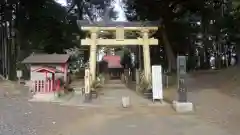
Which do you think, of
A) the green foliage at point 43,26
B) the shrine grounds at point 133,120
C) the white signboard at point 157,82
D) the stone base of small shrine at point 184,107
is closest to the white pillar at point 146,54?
the white signboard at point 157,82

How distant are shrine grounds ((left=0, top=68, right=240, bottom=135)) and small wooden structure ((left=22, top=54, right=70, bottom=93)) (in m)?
6.04

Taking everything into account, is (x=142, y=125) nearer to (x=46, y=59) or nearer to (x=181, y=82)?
(x=181, y=82)

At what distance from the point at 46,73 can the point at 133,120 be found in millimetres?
12109

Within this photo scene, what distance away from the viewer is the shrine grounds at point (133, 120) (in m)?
11.1

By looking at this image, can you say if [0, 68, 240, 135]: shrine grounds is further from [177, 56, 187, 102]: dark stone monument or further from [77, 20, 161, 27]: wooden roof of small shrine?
[77, 20, 161, 27]: wooden roof of small shrine

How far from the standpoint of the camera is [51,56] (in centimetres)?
3050

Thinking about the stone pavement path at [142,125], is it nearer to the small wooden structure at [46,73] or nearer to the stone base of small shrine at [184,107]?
the stone base of small shrine at [184,107]

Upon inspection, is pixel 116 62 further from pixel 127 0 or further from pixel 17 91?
pixel 17 91

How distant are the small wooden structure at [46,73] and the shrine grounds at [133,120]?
19.8 feet

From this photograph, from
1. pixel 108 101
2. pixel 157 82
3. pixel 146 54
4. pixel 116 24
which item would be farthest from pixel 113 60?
pixel 157 82

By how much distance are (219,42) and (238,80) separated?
67.8 ft

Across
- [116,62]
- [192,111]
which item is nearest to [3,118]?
[192,111]

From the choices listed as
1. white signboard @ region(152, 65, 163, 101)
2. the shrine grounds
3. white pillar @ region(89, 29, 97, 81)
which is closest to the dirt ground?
the shrine grounds

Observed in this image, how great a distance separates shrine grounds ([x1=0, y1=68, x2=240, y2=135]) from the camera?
11.1 metres
